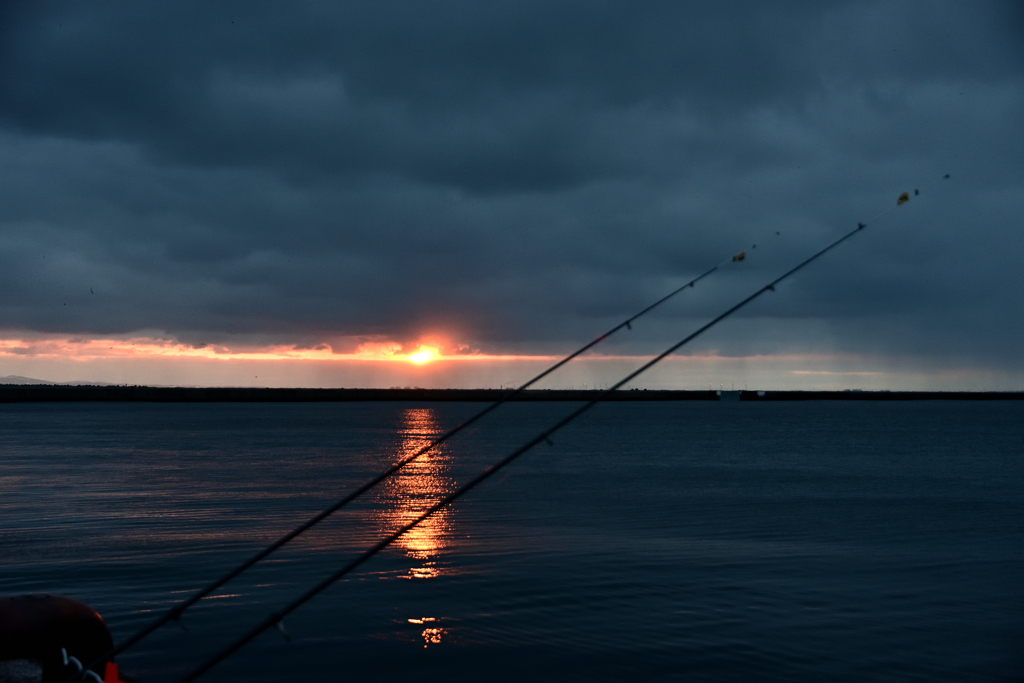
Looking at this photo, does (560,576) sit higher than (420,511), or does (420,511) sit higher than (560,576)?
(560,576)

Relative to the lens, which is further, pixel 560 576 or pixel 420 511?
pixel 420 511

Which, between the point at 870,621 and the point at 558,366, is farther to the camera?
the point at 870,621

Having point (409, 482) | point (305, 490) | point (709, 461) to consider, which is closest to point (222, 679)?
point (305, 490)

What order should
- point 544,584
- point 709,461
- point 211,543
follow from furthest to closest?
point 709,461 < point 211,543 < point 544,584

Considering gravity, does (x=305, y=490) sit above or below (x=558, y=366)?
below

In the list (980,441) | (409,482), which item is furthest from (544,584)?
(980,441)

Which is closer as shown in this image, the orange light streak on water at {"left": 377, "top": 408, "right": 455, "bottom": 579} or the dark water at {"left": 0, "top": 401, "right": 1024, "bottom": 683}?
the dark water at {"left": 0, "top": 401, "right": 1024, "bottom": 683}

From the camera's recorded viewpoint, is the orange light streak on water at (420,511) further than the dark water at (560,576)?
Yes

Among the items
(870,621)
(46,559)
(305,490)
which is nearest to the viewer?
(870,621)

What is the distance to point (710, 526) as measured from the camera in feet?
72.9

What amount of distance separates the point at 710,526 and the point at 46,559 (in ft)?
53.9

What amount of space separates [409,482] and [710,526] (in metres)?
18.8

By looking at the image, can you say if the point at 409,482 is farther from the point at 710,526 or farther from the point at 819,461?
the point at 819,461

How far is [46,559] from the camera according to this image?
16.5 metres
